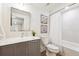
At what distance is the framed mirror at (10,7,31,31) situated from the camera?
69.7 inches

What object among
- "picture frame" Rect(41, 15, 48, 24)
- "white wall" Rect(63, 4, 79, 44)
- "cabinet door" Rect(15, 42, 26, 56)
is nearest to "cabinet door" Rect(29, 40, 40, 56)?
"cabinet door" Rect(15, 42, 26, 56)

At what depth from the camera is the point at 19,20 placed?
178 cm

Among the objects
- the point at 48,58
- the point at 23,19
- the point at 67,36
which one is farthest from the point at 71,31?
the point at 23,19

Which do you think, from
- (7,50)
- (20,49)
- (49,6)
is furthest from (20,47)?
(49,6)

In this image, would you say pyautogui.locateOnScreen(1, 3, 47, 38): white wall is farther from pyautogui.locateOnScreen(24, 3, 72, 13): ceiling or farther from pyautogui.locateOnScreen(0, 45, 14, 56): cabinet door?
pyautogui.locateOnScreen(0, 45, 14, 56): cabinet door

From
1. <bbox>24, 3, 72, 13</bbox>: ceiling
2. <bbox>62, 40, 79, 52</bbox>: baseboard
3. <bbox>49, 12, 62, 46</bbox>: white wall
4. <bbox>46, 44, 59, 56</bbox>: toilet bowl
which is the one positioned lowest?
<bbox>46, 44, 59, 56</bbox>: toilet bowl

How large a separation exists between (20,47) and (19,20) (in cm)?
50

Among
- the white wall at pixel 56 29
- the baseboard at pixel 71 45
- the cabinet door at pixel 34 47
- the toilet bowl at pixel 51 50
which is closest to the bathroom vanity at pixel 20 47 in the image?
the cabinet door at pixel 34 47

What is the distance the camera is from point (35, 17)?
1.78 m

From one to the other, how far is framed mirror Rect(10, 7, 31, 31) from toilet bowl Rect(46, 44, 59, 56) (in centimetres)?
53

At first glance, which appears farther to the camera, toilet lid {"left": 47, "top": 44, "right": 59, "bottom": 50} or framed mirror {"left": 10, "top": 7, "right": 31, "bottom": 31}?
framed mirror {"left": 10, "top": 7, "right": 31, "bottom": 31}

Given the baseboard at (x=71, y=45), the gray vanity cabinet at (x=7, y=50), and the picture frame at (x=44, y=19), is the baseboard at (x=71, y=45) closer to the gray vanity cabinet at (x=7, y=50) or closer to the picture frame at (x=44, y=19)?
the picture frame at (x=44, y=19)

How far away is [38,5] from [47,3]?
0.16 metres

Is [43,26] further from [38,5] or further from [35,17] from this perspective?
[38,5]
